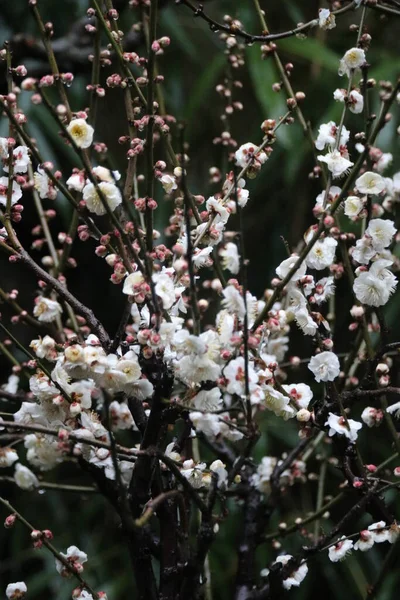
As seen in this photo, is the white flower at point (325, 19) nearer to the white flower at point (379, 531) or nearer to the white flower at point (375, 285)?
the white flower at point (375, 285)

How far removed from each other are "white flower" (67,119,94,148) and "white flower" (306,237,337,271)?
8.1 inches

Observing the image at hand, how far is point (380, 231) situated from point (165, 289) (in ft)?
0.62

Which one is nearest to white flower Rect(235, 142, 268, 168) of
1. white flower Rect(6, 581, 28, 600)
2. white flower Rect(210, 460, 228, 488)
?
white flower Rect(210, 460, 228, 488)

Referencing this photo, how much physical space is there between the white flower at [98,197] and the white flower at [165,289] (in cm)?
7

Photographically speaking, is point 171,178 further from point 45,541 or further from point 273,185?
point 273,185

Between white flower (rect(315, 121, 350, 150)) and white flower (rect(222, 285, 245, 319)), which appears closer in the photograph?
white flower (rect(222, 285, 245, 319))

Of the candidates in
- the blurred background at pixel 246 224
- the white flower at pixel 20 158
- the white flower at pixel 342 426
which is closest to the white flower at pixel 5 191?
the white flower at pixel 20 158

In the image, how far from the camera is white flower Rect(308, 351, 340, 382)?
0.65 metres

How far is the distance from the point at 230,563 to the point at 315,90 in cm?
96

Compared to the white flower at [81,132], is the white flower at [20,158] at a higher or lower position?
higher

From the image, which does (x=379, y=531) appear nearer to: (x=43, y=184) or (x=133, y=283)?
(x=133, y=283)

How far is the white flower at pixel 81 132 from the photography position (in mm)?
610

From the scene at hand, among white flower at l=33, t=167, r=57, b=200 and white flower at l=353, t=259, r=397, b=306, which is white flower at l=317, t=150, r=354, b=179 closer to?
white flower at l=353, t=259, r=397, b=306

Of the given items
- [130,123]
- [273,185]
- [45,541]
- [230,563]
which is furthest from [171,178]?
[273,185]
